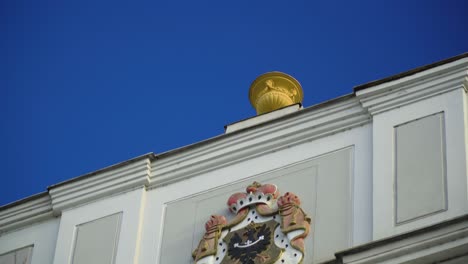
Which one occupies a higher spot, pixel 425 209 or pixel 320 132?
pixel 320 132

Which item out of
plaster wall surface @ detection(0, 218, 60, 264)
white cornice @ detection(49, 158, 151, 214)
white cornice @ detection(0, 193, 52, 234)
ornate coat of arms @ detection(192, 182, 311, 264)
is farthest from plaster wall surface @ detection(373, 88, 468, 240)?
white cornice @ detection(0, 193, 52, 234)

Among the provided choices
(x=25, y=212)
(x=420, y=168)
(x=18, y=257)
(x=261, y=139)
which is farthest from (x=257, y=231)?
(x=25, y=212)

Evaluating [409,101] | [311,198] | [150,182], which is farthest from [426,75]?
[150,182]

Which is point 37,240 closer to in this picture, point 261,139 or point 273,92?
point 261,139

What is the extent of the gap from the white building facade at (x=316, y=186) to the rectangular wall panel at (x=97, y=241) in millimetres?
15

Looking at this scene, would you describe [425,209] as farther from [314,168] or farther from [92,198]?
[92,198]

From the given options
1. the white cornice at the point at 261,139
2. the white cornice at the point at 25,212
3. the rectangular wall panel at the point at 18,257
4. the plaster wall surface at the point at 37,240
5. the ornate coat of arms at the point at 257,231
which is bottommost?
the ornate coat of arms at the point at 257,231

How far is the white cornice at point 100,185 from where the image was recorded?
21.1 m

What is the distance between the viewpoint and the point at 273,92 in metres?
21.9

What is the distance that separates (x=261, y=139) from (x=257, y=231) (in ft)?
4.51

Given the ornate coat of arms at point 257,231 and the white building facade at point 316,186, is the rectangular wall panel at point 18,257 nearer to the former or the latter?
the white building facade at point 316,186

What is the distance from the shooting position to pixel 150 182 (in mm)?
21047

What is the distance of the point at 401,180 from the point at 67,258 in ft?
12.5

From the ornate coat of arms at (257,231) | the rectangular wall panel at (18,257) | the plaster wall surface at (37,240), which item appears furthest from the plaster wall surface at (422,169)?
the rectangular wall panel at (18,257)
